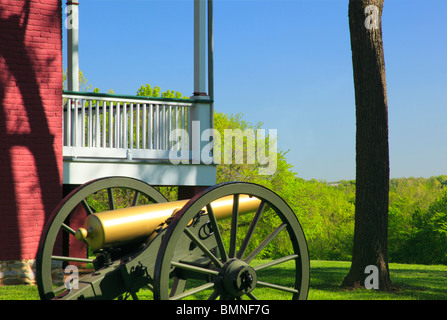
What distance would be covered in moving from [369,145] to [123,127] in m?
4.99

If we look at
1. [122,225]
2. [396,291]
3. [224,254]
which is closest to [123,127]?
[396,291]

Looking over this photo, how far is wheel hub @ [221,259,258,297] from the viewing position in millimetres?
5000

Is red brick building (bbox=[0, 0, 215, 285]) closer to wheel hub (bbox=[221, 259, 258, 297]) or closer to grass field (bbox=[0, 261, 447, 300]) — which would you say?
grass field (bbox=[0, 261, 447, 300])

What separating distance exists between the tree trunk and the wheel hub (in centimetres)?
467

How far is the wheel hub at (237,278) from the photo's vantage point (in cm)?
500

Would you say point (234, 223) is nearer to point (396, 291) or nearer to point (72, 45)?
point (396, 291)

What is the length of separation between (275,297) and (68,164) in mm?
4844

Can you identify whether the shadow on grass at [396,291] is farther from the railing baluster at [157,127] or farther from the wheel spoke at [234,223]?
the railing baluster at [157,127]

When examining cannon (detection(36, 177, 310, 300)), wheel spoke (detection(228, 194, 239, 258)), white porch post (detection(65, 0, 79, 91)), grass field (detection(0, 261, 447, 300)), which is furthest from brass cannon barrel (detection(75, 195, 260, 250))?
white porch post (detection(65, 0, 79, 91))

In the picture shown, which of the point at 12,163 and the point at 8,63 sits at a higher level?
the point at 8,63
